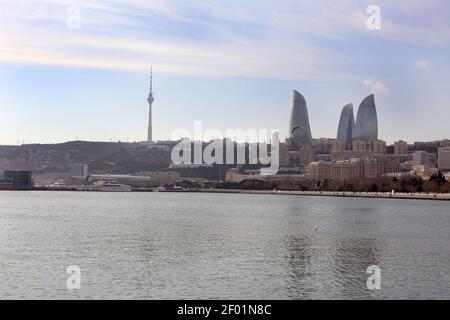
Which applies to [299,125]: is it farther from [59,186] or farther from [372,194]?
[372,194]

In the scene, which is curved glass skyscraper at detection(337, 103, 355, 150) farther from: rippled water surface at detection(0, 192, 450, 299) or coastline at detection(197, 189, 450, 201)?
rippled water surface at detection(0, 192, 450, 299)

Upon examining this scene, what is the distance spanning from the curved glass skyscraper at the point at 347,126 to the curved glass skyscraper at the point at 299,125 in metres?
7.99

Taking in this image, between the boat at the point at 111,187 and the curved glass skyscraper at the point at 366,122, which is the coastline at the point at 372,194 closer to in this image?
the boat at the point at 111,187

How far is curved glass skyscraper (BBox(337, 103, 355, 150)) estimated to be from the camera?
184 m

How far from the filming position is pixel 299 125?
18275 cm

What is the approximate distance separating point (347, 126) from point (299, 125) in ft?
40.0

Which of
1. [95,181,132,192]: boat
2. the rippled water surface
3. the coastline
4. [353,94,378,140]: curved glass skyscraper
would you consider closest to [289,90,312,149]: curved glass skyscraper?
[353,94,378,140]: curved glass skyscraper

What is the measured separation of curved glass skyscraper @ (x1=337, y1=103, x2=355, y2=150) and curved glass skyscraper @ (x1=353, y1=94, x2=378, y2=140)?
3.09 meters

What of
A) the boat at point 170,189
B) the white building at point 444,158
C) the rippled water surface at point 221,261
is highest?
the white building at point 444,158

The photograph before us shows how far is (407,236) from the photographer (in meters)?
29.9

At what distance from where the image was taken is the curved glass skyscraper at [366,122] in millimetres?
178625

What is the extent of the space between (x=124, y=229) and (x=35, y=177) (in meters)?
138

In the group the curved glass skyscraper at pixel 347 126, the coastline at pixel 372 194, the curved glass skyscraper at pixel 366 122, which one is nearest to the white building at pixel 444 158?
the curved glass skyscraper at pixel 366 122

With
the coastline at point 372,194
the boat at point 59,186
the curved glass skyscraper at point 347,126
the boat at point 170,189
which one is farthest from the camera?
the curved glass skyscraper at point 347,126
